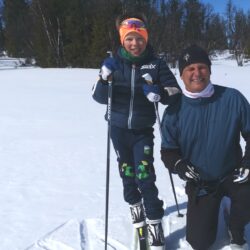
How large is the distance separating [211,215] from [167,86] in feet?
3.18

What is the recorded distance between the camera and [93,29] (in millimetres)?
25625

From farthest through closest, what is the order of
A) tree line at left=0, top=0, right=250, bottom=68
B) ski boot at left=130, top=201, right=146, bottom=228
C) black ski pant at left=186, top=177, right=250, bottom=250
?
tree line at left=0, top=0, right=250, bottom=68
ski boot at left=130, top=201, right=146, bottom=228
black ski pant at left=186, top=177, right=250, bottom=250

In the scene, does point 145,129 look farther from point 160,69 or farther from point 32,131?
point 32,131

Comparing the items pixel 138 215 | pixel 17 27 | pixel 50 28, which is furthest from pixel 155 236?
pixel 17 27

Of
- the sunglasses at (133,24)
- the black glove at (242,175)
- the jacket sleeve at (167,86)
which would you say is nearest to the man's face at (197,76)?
the jacket sleeve at (167,86)

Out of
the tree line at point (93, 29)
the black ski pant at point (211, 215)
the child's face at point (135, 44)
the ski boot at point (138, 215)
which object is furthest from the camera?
the tree line at point (93, 29)

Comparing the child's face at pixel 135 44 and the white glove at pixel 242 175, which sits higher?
the child's face at pixel 135 44

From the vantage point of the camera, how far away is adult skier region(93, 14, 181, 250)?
297 centimetres

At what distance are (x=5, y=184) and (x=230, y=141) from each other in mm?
2651

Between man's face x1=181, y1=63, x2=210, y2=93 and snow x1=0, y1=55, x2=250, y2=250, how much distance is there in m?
1.18

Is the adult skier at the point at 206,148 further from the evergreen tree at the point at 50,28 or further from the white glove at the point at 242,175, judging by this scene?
the evergreen tree at the point at 50,28

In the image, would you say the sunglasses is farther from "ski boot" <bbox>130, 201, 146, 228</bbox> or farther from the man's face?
"ski boot" <bbox>130, 201, 146, 228</bbox>

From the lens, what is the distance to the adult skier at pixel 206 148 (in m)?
2.79

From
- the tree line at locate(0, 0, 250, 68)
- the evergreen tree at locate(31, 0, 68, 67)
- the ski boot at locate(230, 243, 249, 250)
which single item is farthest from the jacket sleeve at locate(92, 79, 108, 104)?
the evergreen tree at locate(31, 0, 68, 67)
